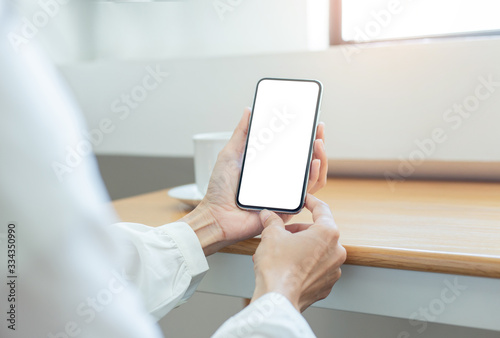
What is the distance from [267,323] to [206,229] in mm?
191

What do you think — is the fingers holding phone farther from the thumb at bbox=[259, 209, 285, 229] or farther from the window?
the window

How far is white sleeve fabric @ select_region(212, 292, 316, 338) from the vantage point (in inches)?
15.3

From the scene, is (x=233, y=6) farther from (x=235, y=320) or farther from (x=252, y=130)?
(x=235, y=320)

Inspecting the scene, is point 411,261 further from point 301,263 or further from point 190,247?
point 190,247

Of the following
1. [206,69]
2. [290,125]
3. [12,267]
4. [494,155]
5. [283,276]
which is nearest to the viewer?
[12,267]

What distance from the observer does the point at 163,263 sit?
0.51 metres

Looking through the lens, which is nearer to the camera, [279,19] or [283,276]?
[283,276]

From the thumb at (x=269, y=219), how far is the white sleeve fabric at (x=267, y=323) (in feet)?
0.36

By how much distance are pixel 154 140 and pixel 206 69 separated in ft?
0.67

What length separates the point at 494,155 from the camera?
819 mm

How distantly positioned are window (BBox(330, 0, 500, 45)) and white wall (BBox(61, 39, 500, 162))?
6.6 inches

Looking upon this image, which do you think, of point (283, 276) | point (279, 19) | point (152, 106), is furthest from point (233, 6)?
point (283, 276)

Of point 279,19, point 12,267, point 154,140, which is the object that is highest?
point 279,19

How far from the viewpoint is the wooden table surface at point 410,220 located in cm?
43
